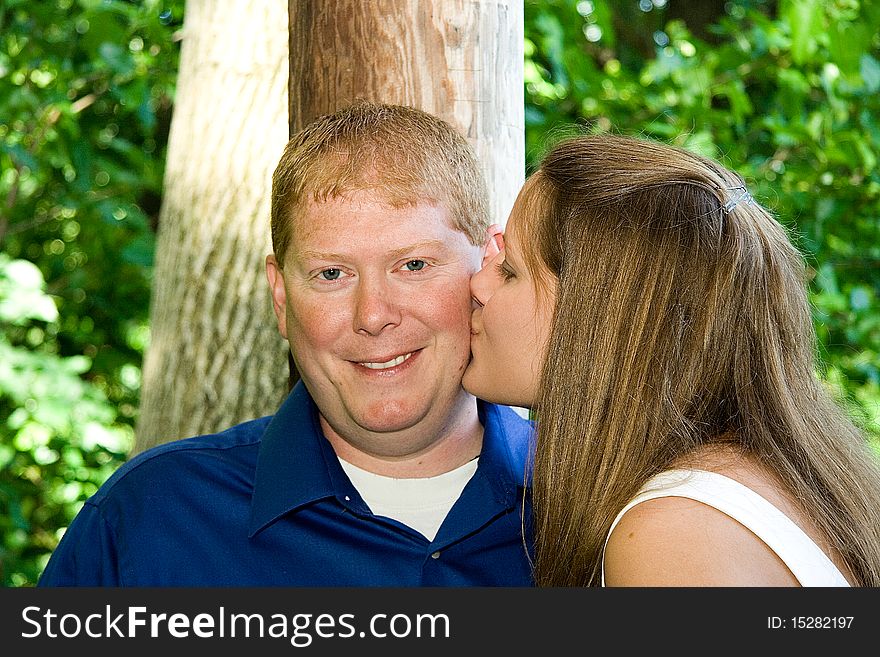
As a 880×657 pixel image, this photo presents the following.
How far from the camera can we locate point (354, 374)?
6.73 feet

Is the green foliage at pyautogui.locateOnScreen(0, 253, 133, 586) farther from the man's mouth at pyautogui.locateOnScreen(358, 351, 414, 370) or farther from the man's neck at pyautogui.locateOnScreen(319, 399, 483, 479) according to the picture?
the man's mouth at pyautogui.locateOnScreen(358, 351, 414, 370)

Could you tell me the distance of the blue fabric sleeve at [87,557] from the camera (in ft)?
6.24

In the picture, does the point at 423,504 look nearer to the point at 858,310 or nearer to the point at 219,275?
the point at 219,275

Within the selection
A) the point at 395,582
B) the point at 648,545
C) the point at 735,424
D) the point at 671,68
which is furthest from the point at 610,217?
the point at 671,68

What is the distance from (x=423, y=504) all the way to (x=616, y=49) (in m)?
4.00

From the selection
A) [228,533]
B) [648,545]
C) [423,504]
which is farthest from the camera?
[423,504]

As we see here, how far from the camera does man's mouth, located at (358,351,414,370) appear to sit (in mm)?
2047

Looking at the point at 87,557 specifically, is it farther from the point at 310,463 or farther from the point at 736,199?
the point at 736,199

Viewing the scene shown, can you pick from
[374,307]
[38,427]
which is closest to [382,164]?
[374,307]

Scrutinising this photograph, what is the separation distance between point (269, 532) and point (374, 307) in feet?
1.55

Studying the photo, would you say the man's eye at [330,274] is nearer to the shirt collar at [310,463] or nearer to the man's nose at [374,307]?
the man's nose at [374,307]

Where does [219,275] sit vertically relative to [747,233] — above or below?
below

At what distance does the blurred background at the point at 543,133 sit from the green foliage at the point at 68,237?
11 mm

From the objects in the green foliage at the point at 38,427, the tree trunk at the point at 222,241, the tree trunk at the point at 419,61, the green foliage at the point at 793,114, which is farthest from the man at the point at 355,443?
the green foliage at the point at 38,427
